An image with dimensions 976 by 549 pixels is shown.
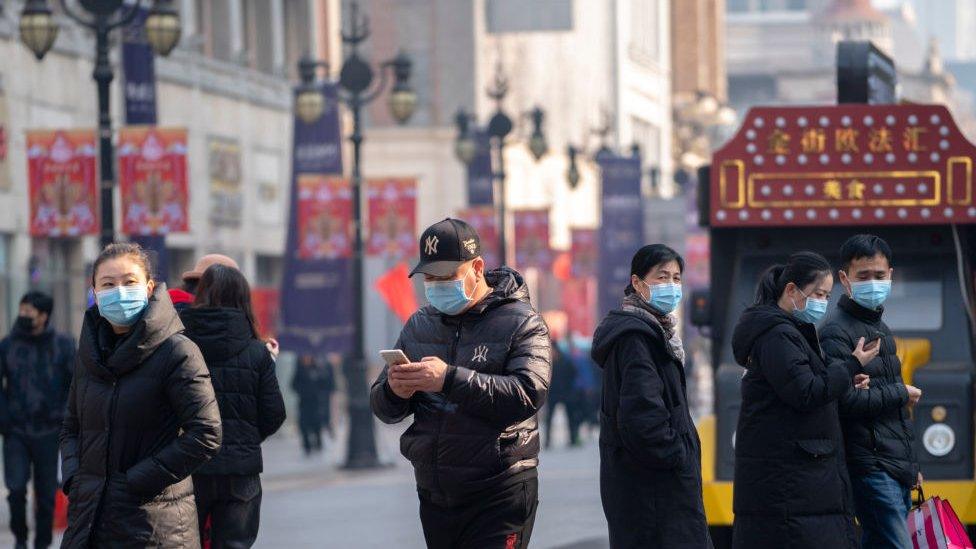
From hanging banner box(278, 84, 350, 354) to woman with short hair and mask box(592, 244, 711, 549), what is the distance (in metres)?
22.0

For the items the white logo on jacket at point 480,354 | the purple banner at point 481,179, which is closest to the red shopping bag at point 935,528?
the white logo on jacket at point 480,354

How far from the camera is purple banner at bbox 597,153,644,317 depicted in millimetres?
46406

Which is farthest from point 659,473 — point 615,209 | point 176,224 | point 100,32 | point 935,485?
point 615,209

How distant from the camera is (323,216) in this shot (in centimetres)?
3178

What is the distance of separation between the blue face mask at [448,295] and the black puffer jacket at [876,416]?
7.27 ft

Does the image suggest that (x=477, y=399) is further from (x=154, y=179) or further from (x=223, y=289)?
(x=154, y=179)

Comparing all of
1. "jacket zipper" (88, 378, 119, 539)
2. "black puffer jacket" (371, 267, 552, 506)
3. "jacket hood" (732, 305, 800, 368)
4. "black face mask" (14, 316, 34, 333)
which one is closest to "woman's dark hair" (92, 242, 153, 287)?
"jacket zipper" (88, 378, 119, 539)

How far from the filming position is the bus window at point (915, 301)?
14211 mm

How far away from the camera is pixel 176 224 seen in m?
22.7

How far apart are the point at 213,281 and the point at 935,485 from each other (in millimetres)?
4703

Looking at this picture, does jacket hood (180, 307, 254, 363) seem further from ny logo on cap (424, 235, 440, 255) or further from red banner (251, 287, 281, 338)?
red banner (251, 287, 281, 338)

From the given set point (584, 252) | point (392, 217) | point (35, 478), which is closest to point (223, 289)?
point (35, 478)

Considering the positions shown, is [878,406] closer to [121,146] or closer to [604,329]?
[604,329]

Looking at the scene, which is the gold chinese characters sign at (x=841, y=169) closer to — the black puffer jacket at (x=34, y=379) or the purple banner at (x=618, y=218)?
the black puffer jacket at (x=34, y=379)
